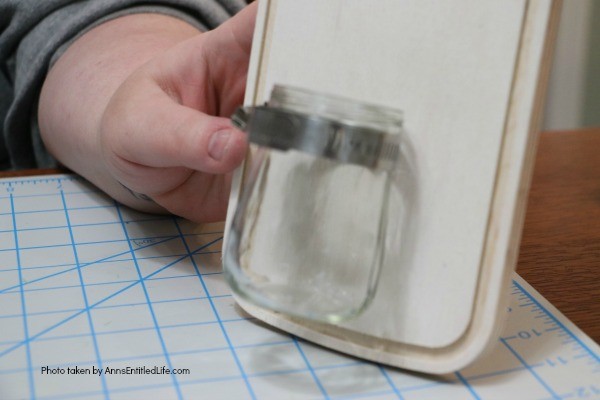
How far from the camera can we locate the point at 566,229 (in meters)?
0.57

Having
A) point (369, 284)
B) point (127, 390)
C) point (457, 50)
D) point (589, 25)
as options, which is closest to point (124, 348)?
point (127, 390)

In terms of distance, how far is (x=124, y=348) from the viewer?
39 cm

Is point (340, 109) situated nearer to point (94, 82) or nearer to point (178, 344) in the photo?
point (178, 344)

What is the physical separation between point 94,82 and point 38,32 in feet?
0.47

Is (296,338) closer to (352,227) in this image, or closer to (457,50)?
(352,227)

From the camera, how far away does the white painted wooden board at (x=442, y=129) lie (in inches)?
13.7

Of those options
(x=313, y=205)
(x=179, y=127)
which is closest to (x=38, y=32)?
(x=179, y=127)

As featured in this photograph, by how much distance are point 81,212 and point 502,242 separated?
0.36m

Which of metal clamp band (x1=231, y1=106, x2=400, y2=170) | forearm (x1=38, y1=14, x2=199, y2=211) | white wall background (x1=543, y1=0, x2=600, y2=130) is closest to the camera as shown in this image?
metal clamp band (x1=231, y1=106, x2=400, y2=170)

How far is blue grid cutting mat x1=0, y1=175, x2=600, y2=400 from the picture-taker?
367 millimetres

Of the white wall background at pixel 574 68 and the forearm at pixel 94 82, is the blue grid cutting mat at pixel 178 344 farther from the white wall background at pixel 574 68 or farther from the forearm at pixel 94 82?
the white wall background at pixel 574 68

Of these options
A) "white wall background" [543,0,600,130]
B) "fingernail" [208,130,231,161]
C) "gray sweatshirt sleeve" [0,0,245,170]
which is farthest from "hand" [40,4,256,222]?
"white wall background" [543,0,600,130]

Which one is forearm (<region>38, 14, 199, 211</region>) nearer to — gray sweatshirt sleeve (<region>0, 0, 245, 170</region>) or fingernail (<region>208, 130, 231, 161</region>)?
gray sweatshirt sleeve (<region>0, 0, 245, 170</region>)

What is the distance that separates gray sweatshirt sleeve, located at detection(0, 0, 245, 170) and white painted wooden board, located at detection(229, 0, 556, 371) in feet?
1.06
